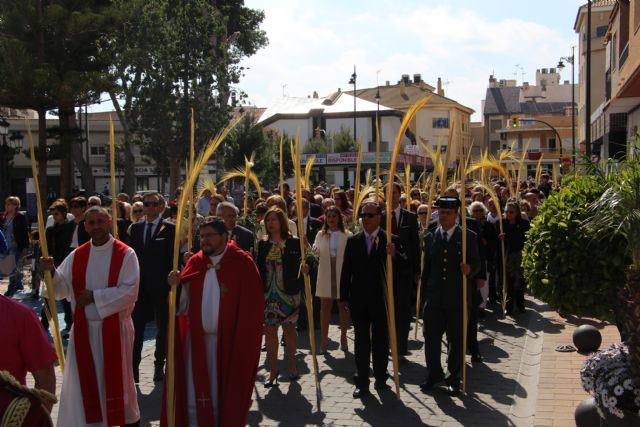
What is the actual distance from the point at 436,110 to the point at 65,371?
7796 cm

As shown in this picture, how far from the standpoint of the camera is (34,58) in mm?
20531

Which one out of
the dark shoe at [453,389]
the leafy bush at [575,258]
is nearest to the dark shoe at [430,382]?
the dark shoe at [453,389]

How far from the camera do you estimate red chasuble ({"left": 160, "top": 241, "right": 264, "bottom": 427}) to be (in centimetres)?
578

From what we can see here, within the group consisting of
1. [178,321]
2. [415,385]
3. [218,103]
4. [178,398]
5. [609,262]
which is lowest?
[415,385]

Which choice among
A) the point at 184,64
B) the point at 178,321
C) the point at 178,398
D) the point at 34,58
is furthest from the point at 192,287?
the point at 184,64

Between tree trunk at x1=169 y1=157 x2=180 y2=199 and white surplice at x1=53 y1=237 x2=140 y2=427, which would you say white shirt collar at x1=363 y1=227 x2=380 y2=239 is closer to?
white surplice at x1=53 y1=237 x2=140 y2=427

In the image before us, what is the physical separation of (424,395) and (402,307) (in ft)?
4.19

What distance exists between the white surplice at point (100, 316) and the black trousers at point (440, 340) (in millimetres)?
3060

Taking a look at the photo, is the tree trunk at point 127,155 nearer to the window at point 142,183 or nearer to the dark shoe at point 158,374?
the dark shoe at point 158,374

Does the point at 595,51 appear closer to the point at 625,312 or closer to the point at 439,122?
the point at 439,122

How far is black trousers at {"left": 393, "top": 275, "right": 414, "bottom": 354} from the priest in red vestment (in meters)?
2.68

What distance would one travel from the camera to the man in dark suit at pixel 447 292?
780cm

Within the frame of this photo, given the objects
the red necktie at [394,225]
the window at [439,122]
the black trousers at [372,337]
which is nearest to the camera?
the black trousers at [372,337]

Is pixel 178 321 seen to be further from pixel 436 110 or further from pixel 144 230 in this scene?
pixel 436 110
